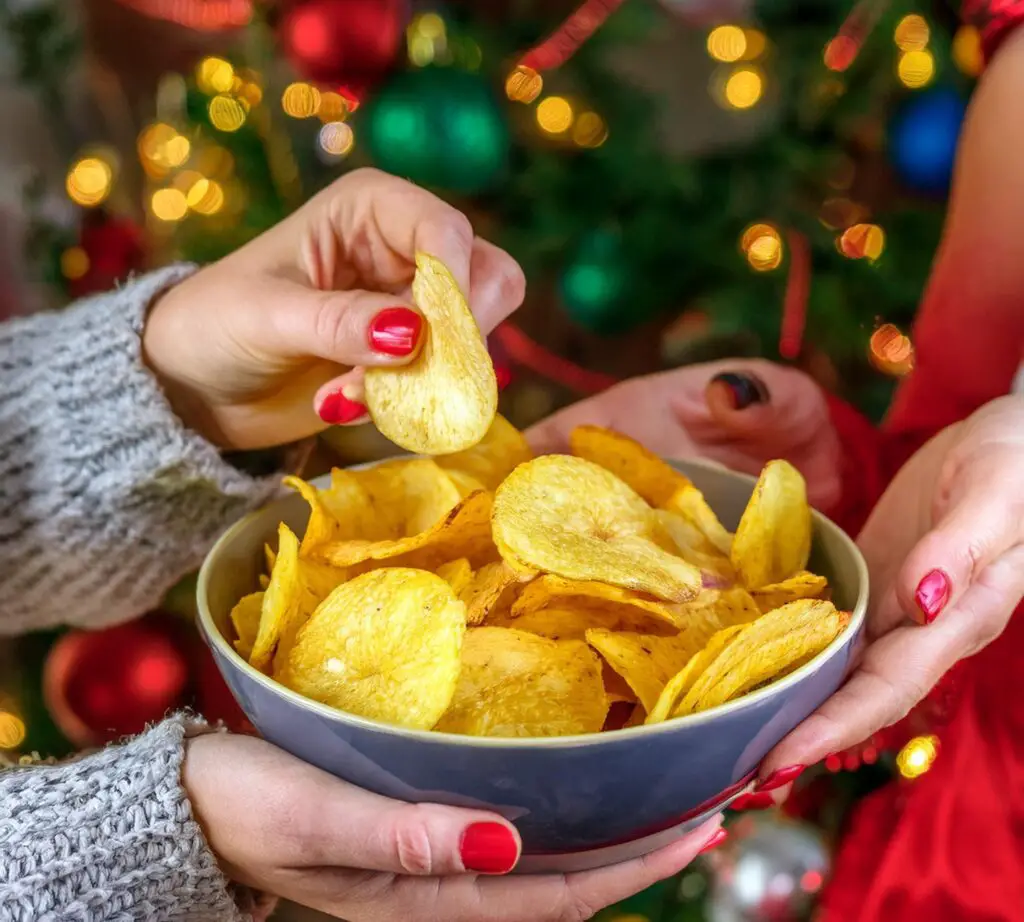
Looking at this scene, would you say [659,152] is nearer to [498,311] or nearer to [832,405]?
[832,405]

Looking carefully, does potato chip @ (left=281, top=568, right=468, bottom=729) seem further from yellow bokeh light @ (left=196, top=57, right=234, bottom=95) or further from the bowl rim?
yellow bokeh light @ (left=196, top=57, right=234, bottom=95)

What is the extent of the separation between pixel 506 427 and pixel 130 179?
4.24ft

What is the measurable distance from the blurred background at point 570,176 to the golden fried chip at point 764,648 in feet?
1.90

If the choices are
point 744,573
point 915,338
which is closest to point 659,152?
point 915,338

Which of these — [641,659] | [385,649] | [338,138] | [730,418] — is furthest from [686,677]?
[338,138]

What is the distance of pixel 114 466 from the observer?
26.8 inches

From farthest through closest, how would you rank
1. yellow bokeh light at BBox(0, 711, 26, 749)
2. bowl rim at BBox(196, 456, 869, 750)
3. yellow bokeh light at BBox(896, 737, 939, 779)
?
yellow bokeh light at BBox(0, 711, 26, 749), yellow bokeh light at BBox(896, 737, 939, 779), bowl rim at BBox(196, 456, 869, 750)

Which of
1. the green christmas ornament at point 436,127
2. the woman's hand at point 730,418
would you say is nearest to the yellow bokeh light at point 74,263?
the green christmas ornament at point 436,127

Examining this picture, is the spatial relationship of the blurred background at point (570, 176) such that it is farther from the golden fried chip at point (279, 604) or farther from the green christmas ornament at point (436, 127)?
the golden fried chip at point (279, 604)

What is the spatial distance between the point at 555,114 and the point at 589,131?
5cm

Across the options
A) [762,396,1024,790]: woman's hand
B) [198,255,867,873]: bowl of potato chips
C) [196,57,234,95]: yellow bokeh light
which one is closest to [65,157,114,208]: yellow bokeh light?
[196,57,234,95]: yellow bokeh light

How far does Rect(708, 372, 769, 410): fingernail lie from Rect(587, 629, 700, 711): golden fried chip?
0.34 meters

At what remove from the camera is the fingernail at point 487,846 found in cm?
41

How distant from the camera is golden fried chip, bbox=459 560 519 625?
501 mm
